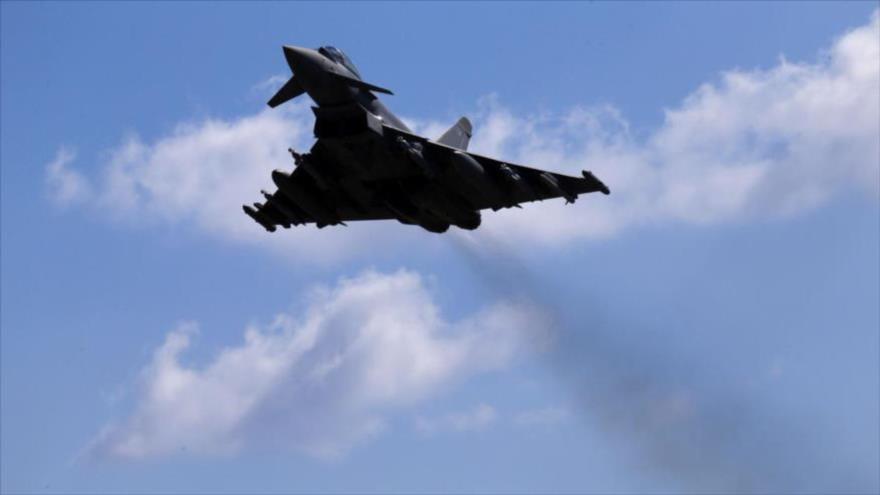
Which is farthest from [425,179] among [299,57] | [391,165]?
[299,57]

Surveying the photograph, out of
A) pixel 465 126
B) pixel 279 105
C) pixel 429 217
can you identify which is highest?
pixel 465 126

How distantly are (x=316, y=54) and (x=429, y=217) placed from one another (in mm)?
8043

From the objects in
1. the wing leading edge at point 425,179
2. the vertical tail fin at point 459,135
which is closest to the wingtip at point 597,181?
the wing leading edge at point 425,179

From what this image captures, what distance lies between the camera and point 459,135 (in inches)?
2491

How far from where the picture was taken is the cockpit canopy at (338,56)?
54250 millimetres

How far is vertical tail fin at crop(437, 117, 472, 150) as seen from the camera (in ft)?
204

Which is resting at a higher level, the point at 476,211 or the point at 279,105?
the point at 279,105

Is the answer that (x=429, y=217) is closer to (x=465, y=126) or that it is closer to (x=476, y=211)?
(x=476, y=211)

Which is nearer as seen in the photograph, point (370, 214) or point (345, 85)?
point (345, 85)

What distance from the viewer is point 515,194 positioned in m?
54.4

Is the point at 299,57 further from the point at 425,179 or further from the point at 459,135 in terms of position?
the point at 459,135

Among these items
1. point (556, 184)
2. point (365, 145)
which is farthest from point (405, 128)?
point (556, 184)

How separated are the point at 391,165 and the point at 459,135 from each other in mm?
9399

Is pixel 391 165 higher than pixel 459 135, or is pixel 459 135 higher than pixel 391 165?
pixel 459 135
